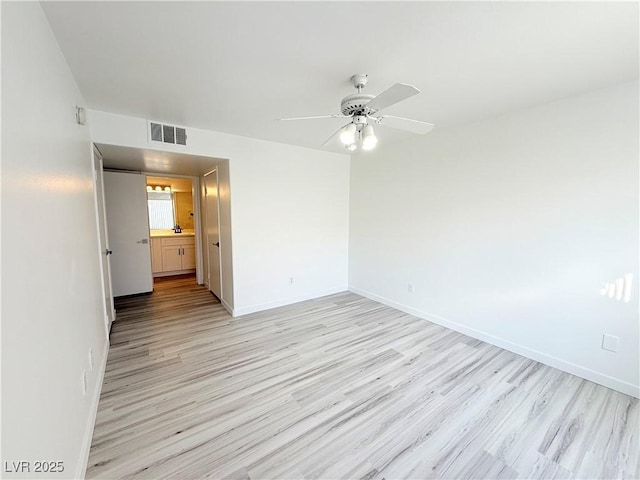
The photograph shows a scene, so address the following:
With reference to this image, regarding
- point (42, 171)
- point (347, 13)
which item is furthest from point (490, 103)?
point (42, 171)

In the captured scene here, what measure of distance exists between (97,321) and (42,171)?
1.60 meters

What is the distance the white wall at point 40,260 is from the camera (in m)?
0.88

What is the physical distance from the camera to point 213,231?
4254 millimetres

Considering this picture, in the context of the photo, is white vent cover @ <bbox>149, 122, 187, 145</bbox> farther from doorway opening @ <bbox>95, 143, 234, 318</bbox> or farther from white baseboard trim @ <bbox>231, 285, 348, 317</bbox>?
white baseboard trim @ <bbox>231, 285, 348, 317</bbox>

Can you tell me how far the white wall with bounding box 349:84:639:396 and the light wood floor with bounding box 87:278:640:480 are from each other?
0.97 feet

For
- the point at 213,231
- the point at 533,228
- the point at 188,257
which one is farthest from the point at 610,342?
the point at 188,257

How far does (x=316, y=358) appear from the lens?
2.63 m

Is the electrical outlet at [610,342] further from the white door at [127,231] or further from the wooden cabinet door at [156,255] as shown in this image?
the wooden cabinet door at [156,255]

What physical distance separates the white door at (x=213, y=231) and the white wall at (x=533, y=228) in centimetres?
264

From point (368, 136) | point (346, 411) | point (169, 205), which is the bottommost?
point (346, 411)

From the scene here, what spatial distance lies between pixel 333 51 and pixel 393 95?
47 centimetres

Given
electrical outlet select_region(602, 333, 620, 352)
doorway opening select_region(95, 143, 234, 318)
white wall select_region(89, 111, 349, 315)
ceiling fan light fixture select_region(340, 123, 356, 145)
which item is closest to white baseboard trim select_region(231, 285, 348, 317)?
white wall select_region(89, 111, 349, 315)

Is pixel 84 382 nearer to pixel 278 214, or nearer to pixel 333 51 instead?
pixel 333 51

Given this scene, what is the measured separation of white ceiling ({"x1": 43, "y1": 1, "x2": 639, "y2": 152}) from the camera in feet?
4.40
